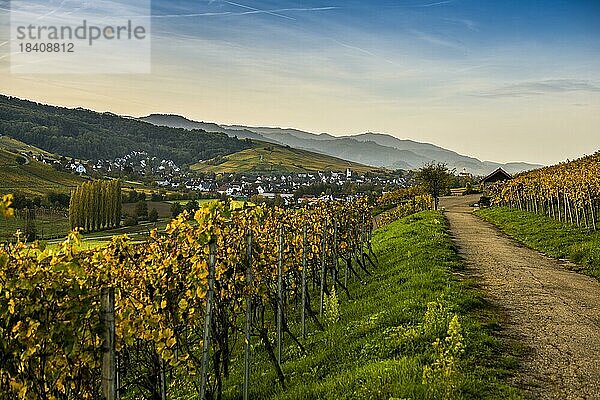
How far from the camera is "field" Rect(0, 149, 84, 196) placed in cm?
7962

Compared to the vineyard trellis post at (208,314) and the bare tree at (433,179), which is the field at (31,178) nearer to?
the bare tree at (433,179)

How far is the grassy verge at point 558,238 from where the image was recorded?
690 inches

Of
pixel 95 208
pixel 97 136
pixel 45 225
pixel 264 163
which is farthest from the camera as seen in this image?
pixel 97 136

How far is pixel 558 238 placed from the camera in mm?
21953

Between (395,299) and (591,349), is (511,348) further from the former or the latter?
(395,299)

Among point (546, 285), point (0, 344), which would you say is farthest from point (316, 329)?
point (0, 344)

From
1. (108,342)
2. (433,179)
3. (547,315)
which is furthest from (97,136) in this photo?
(108,342)

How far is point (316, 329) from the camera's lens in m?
11.8

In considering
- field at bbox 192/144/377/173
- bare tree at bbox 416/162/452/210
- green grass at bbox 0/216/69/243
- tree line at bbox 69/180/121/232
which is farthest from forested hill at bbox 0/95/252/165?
bare tree at bbox 416/162/452/210

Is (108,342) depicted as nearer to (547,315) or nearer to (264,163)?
(547,315)

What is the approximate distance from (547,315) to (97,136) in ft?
523

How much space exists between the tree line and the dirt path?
138ft

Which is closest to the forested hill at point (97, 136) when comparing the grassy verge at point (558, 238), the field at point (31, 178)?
the field at point (31, 178)

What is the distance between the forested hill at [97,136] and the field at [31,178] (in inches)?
1613
